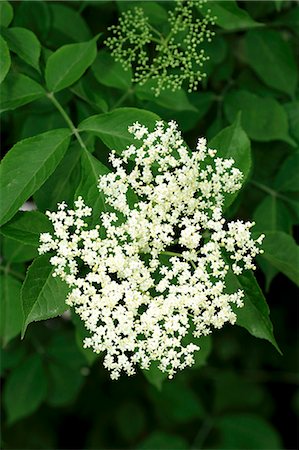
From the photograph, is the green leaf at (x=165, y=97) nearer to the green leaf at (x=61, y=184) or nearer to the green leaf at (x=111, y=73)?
the green leaf at (x=111, y=73)

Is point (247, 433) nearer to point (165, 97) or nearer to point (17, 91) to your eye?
point (165, 97)

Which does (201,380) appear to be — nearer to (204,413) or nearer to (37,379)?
(204,413)

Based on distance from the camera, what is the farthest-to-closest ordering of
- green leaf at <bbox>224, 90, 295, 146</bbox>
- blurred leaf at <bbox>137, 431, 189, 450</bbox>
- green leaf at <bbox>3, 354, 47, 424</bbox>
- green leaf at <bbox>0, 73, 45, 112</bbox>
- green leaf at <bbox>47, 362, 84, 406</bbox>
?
blurred leaf at <bbox>137, 431, 189, 450</bbox>, green leaf at <bbox>47, 362, 84, 406</bbox>, green leaf at <bbox>3, 354, 47, 424</bbox>, green leaf at <bbox>224, 90, 295, 146</bbox>, green leaf at <bbox>0, 73, 45, 112</bbox>

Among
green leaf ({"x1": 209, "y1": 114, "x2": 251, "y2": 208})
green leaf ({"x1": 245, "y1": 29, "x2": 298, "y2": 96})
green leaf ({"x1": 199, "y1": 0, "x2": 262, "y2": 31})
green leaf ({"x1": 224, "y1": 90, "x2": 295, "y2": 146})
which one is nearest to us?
green leaf ({"x1": 209, "y1": 114, "x2": 251, "y2": 208})

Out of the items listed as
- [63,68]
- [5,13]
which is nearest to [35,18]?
[5,13]

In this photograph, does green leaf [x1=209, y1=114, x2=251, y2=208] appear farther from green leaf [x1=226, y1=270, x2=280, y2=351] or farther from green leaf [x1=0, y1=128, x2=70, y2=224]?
green leaf [x1=0, y1=128, x2=70, y2=224]

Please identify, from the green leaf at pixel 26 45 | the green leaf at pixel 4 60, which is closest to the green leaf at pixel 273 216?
the green leaf at pixel 26 45

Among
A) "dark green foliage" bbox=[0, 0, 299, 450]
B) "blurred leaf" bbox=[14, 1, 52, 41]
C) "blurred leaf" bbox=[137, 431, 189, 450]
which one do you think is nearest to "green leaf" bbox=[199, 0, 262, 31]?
"dark green foliage" bbox=[0, 0, 299, 450]
